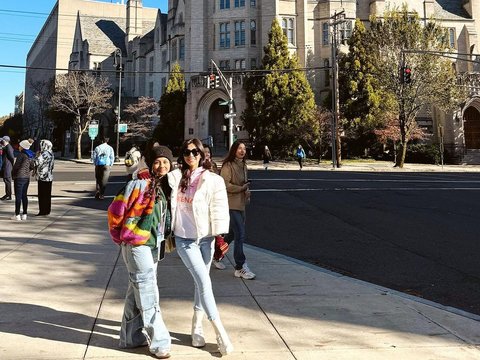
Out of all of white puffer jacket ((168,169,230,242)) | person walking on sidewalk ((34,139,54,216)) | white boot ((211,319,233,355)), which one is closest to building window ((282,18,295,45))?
A: person walking on sidewalk ((34,139,54,216))

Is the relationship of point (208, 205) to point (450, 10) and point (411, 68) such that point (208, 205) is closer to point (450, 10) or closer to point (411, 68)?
point (411, 68)

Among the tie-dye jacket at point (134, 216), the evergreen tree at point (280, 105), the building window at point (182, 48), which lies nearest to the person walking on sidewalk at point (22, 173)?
the tie-dye jacket at point (134, 216)

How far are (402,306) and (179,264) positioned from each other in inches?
134

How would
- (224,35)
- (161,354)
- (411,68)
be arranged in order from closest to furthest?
(161,354) < (411,68) < (224,35)

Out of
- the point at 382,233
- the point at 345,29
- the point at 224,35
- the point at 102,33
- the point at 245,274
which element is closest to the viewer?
the point at 245,274

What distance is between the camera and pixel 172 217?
3.70m

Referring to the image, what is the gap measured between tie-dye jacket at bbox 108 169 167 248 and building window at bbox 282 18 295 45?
1702 inches

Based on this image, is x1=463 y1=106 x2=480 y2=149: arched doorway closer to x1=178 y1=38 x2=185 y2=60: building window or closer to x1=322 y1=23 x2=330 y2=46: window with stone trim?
x1=322 y1=23 x2=330 y2=46: window with stone trim

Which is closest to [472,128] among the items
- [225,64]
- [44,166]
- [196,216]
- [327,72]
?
[327,72]

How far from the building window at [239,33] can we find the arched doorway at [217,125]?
6.82 metres

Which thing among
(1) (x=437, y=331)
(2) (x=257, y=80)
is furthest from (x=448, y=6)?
(1) (x=437, y=331)

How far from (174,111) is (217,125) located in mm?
5139

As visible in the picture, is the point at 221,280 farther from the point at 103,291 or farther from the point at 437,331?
the point at 437,331

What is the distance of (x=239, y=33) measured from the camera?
4369 cm
